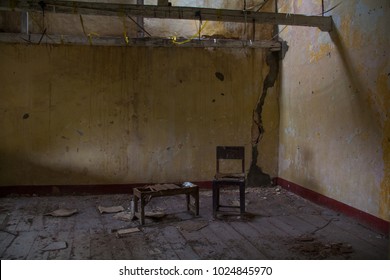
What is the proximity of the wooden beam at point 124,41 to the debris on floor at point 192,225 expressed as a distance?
2.98m

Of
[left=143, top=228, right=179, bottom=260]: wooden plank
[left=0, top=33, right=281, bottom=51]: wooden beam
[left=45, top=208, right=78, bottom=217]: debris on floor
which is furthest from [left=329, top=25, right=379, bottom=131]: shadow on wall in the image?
[left=45, top=208, right=78, bottom=217]: debris on floor

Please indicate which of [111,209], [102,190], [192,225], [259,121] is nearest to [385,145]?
[192,225]

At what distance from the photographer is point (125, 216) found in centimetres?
486

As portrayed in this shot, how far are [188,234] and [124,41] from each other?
11.7ft

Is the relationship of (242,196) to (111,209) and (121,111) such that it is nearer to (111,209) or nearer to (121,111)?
(111,209)

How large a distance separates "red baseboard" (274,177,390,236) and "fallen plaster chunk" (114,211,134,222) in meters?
2.76

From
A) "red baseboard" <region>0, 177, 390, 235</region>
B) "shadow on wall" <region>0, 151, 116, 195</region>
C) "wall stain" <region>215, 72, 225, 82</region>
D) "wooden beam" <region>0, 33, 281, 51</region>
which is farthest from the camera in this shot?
"wall stain" <region>215, 72, 225, 82</region>

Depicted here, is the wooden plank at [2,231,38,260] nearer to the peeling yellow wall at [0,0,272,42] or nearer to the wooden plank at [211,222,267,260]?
the wooden plank at [211,222,267,260]

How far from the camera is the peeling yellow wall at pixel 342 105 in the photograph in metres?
4.23

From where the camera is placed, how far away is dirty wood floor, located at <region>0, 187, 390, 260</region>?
359 centimetres

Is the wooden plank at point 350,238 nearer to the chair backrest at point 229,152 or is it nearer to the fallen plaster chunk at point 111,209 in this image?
the chair backrest at point 229,152

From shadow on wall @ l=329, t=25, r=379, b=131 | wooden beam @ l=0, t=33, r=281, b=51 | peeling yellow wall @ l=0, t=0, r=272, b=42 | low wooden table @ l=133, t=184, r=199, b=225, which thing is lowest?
low wooden table @ l=133, t=184, r=199, b=225

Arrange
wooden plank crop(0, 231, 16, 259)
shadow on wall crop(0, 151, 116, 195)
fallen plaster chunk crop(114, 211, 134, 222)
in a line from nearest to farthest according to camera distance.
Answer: wooden plank crop(0, 231, 16, 259), fallen plaster chunk crop(114, 211, 134, 222), shadow on wall crop(0, 151, 116, 195)

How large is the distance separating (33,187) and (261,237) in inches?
158
